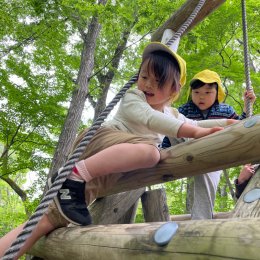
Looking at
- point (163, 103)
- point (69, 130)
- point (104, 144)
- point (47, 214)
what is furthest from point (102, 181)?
point (69, 130)

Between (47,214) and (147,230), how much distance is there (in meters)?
0.68

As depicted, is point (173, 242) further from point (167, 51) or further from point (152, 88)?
point (167, 51)

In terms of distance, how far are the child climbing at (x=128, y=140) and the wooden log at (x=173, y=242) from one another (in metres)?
0.15

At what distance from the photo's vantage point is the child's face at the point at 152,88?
1.82m

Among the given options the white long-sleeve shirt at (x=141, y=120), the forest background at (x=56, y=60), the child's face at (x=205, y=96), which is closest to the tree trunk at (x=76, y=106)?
the forest background at (x=56, y=60)

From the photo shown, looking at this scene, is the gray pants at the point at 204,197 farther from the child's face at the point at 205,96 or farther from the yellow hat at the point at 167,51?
the yellow hat at the point at 167,51

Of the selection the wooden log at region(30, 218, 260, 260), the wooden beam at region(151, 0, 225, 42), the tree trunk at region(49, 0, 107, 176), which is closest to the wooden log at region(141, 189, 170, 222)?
the wooden log at region(30, 218, 260, 260)

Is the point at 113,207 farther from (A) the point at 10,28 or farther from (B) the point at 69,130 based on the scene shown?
(A) the point at 10,28

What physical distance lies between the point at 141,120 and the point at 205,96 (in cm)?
121

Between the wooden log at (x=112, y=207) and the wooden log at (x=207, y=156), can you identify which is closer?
the wooden log at (x=207, y=156)

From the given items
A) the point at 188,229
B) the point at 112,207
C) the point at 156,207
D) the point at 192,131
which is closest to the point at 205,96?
the point at 156,207

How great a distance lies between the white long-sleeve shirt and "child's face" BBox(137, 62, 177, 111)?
0.13ft

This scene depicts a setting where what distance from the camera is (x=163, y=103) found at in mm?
1920

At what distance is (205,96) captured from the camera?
278 cm
